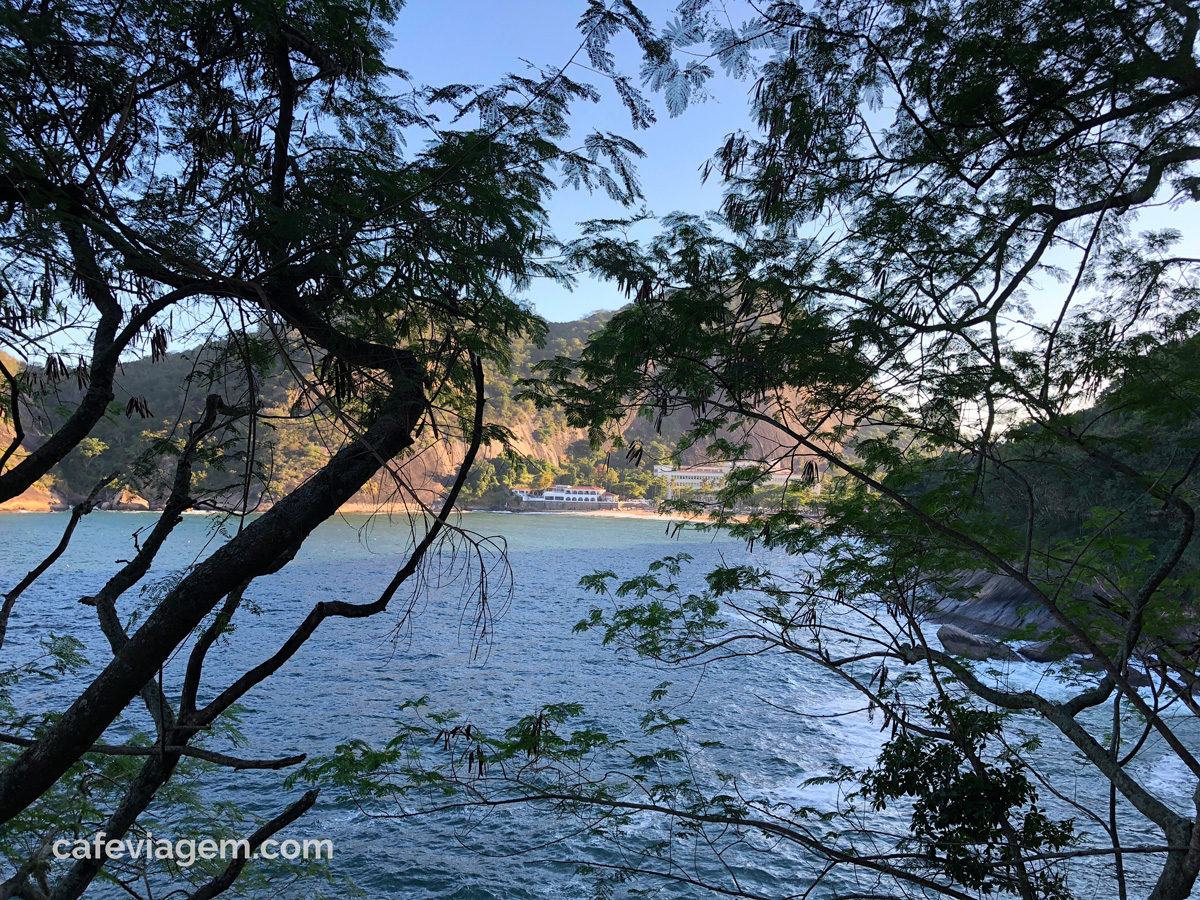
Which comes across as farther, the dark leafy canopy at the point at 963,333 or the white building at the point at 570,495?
the white building at the point at 570,495

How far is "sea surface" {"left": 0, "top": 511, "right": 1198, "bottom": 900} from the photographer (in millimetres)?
8039

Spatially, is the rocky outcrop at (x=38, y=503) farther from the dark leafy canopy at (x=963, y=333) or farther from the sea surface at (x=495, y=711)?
the dark leafy canopy at (x=963, y=333)

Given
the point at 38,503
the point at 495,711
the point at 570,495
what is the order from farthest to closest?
the point at 570,495 < the point at 38,503 < the point at 495,711

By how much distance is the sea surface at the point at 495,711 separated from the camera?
804 cm

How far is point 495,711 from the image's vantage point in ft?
44.1

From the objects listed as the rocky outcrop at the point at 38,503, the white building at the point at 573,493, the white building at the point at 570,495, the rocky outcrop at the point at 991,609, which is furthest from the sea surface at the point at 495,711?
the white building at the point at 573,493

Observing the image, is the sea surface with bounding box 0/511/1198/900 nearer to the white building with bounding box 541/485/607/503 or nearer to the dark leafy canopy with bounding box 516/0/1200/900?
the dark leafy canopy with bounding box 516/0/1200/900

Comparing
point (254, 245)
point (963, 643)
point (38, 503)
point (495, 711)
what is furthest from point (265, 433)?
point (38, 503)

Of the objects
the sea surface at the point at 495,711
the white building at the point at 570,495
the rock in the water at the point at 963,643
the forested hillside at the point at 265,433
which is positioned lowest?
the sea surface at the point at 495,711

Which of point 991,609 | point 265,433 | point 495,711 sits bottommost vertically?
point 495,711

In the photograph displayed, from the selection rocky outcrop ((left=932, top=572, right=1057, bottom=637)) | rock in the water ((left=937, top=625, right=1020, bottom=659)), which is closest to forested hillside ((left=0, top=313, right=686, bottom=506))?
rock in the water ((left=937, top=625, right=1020, bottom=659))

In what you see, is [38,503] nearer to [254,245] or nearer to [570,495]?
[570,495]

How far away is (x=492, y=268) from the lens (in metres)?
2.64

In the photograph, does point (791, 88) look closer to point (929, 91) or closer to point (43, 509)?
point (929, 91)
